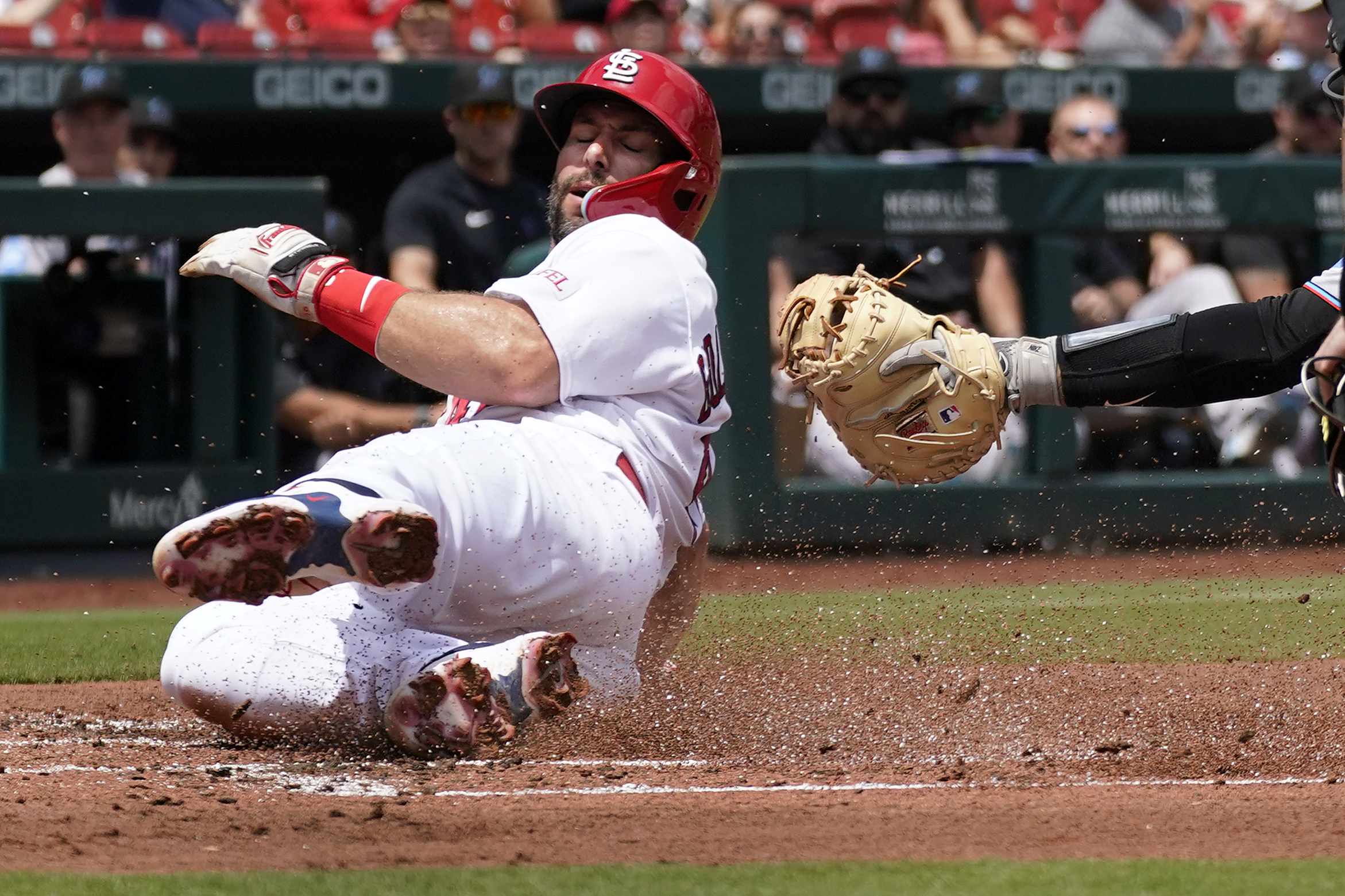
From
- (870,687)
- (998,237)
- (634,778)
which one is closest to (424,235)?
(998,237)

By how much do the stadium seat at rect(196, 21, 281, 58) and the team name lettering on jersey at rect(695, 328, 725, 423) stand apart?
428 centimetres

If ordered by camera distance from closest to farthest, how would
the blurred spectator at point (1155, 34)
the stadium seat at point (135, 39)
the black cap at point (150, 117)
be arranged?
the black cap at point (150, 117)
the stadium seat at point (135, 39)
the blurred spectator at point (1155, 34)

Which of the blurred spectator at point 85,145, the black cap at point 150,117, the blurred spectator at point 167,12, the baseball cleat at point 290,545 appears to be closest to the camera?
the baseball cleat at point 290,545

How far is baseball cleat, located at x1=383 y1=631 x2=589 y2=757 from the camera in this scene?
2932mm

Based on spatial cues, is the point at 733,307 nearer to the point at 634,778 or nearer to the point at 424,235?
the point at 424,235

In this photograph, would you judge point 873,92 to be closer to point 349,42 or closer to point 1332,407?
point 349,42

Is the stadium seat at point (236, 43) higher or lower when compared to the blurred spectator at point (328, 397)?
higher

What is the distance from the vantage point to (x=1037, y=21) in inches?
346

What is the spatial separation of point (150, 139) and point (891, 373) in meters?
4.08

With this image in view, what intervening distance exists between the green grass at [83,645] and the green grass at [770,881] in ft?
7.58

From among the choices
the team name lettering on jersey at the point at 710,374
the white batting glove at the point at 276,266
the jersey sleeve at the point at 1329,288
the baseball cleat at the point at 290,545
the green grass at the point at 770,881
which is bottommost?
the green grass at the point at 770,881

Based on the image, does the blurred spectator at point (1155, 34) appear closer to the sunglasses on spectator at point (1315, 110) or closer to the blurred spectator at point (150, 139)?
the sunglasses on spectator at point (1315, 110)

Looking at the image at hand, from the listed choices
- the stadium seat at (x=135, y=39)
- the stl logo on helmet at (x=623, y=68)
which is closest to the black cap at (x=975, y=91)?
the stadium seat at (x=135, y=39)

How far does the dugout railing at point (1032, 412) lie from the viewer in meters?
6.57
